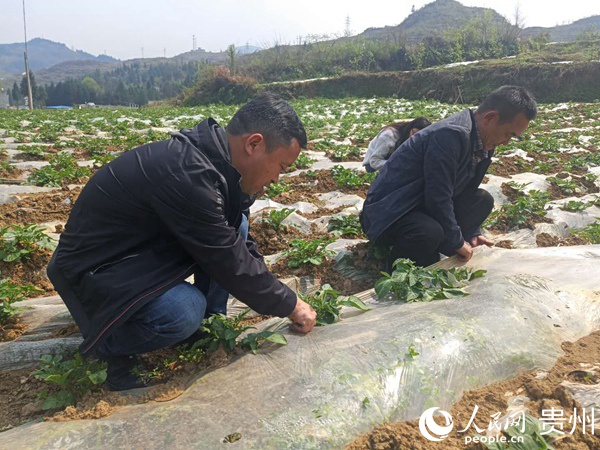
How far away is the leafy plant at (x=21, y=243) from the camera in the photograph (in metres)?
3.55

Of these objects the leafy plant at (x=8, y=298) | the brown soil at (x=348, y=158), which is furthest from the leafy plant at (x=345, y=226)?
the brown soil at (x=348, y=158)

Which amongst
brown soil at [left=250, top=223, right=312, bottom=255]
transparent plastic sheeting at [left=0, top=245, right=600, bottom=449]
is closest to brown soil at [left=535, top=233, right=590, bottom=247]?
transparent plastic sheeting at [left=0, top=245, right=600, bottom=449]

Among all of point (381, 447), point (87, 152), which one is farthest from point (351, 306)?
point (87, 152)

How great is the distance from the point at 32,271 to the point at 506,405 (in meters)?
3.36

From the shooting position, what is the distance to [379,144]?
4574 millimetres

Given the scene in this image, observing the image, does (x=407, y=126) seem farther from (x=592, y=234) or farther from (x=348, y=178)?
(x=348, y=178)

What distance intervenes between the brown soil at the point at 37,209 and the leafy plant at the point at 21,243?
1046 millimetres

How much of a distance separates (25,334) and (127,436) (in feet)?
4.90

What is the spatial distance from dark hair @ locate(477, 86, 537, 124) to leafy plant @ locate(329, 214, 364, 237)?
175 centimetres

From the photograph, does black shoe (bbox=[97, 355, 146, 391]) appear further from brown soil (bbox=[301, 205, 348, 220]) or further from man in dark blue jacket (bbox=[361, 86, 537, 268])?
brown soil (bbox=[301, 205, 348, 220])

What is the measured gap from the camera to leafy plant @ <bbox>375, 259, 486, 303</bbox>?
270 centimetres

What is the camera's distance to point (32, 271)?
362 cm

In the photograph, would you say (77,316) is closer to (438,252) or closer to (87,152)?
(438,252)

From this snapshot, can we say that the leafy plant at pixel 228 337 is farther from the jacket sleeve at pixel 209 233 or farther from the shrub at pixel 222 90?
the shrub at pixel 222 90
